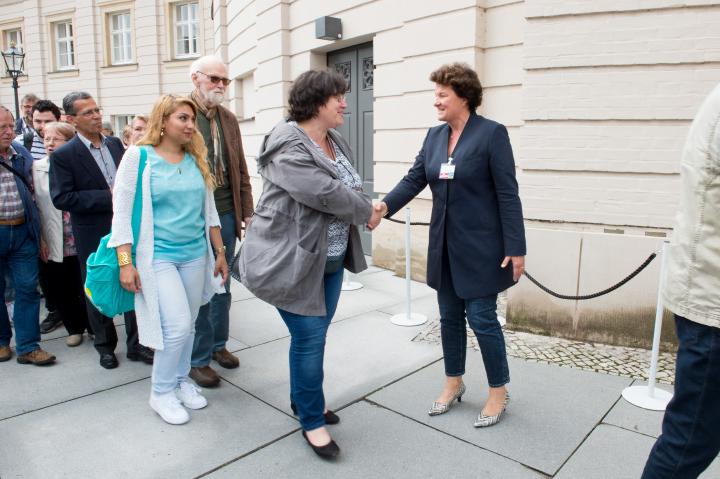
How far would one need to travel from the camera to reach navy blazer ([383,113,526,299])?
281 cm

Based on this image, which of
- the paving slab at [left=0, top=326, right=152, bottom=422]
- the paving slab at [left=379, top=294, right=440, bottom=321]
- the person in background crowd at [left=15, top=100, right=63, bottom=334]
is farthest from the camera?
the paving slab at [left=379, top=294, right=440, bottom=321]

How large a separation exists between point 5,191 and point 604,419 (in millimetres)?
4207

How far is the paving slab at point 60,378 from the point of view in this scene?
335cm

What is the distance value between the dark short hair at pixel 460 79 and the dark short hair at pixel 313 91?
1.91ft

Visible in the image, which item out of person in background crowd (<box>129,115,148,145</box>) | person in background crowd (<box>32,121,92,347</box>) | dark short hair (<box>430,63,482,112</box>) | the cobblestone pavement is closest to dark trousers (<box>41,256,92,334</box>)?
person in background crowd (<box>32,121,92,347</box>)

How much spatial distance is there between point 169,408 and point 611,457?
237 centimetres

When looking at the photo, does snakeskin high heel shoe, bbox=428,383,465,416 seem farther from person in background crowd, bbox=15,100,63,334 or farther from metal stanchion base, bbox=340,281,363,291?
person in background crowd, bbox=15,100,63,334

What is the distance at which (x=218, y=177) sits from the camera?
358 cm

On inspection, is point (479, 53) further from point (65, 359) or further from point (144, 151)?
point (65, 359)

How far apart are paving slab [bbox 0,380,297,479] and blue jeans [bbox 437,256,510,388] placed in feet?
3.29

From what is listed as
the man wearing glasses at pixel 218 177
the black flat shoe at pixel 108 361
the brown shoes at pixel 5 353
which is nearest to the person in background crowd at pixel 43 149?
the brown shoes at pixel 5 353

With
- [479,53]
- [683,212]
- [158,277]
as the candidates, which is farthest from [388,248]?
[683,212]

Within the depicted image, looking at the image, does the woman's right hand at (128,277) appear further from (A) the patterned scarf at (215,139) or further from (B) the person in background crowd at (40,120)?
(B) the person in background crowd at (40,120)

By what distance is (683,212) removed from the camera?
1.83m
